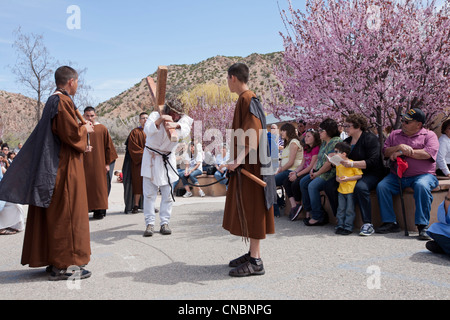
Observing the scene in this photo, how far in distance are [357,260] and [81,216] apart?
3150 mm

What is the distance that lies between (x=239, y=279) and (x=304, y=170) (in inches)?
152

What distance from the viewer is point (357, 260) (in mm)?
4781

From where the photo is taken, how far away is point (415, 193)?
5.95 meters

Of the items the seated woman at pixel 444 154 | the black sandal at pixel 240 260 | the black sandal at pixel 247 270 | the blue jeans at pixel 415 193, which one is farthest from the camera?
the seated woman at pixel 444 154

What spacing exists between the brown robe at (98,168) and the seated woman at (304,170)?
3.68m

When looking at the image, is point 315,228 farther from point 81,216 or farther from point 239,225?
point 81,216

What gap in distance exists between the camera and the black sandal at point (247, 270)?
Result: 431cm

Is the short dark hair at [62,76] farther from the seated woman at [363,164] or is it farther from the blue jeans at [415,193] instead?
the blue jeans at [415,193]

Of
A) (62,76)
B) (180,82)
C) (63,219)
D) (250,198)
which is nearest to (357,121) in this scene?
(250,198)

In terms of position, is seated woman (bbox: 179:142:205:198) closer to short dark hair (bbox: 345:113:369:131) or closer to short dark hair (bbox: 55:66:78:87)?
short dark hair (bbox: 345:113:369:131)

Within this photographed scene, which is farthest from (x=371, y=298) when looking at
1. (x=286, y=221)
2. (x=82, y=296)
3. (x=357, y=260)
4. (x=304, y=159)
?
(x=304, y=159)

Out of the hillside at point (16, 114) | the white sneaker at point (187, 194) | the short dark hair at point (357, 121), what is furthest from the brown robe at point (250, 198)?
the hillside at point (16, 114)

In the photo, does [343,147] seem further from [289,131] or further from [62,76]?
[62,76]

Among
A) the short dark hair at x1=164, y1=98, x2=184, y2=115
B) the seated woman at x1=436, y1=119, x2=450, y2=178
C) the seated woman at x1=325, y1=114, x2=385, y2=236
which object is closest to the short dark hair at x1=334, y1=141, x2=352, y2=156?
the seated woman at x1=325, y1=114, x2=385, y2=236
